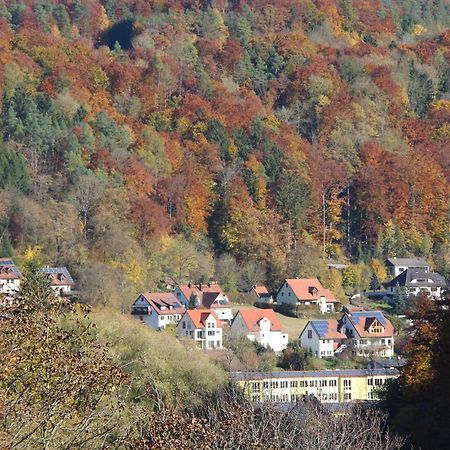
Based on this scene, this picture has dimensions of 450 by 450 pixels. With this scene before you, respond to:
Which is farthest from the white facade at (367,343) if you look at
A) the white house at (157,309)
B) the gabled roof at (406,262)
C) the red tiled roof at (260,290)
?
the gabled roof at (406,262)

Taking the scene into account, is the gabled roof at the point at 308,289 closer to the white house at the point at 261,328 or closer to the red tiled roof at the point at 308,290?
the red tiled roof at the point at 308,290

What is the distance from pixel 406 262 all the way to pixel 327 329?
13875mm

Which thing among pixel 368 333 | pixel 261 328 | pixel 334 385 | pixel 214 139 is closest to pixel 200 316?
pixel 261 328

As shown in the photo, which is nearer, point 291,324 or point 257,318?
point 257,318

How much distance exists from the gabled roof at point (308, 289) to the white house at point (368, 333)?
13.9 feet

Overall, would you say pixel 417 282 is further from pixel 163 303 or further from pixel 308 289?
pixel 163 303

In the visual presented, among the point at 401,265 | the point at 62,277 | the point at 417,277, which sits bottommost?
the point at 62,277

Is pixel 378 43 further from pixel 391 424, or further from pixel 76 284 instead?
pixel 391 424

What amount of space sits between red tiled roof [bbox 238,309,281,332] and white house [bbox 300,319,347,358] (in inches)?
37.3

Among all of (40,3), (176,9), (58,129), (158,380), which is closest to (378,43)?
(176,9)

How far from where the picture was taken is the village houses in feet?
144

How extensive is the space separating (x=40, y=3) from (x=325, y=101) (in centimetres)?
1948

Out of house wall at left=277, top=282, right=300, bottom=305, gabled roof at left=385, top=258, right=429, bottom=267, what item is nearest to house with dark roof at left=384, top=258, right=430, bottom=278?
gabled roof at left=385, top=258, right=429, bottom=267

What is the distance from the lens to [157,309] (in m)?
46.6
